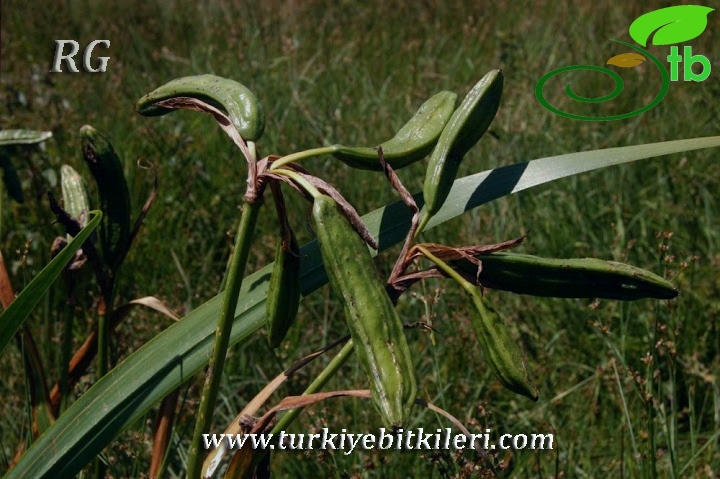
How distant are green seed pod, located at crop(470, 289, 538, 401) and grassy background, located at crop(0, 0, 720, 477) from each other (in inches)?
19.0

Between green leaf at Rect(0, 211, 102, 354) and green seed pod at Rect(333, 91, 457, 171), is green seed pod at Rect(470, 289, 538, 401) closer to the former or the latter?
green seed pod at Rect(333, 91, 457, 171)

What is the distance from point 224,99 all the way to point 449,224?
152 cm

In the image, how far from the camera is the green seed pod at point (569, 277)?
2.60ft

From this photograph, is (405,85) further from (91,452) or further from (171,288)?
(91,452)

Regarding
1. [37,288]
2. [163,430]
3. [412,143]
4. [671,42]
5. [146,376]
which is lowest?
[163,430]

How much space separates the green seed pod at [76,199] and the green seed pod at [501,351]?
61 cm

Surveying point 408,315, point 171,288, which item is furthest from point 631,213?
point 171,288

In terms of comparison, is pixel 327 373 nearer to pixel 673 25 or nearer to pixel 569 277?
pixel 569 277

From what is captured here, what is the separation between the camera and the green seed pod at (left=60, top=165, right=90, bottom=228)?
3.80 ft

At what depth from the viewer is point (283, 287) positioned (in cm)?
82

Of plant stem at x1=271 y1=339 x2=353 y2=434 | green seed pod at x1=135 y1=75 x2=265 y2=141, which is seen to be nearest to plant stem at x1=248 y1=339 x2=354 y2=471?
plant stem at x1=271 y1=339 x2=353 y2=434

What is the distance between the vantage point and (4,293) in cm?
118

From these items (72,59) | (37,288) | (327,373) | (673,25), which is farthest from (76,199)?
(673,25)

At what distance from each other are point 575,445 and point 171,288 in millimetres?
1016
